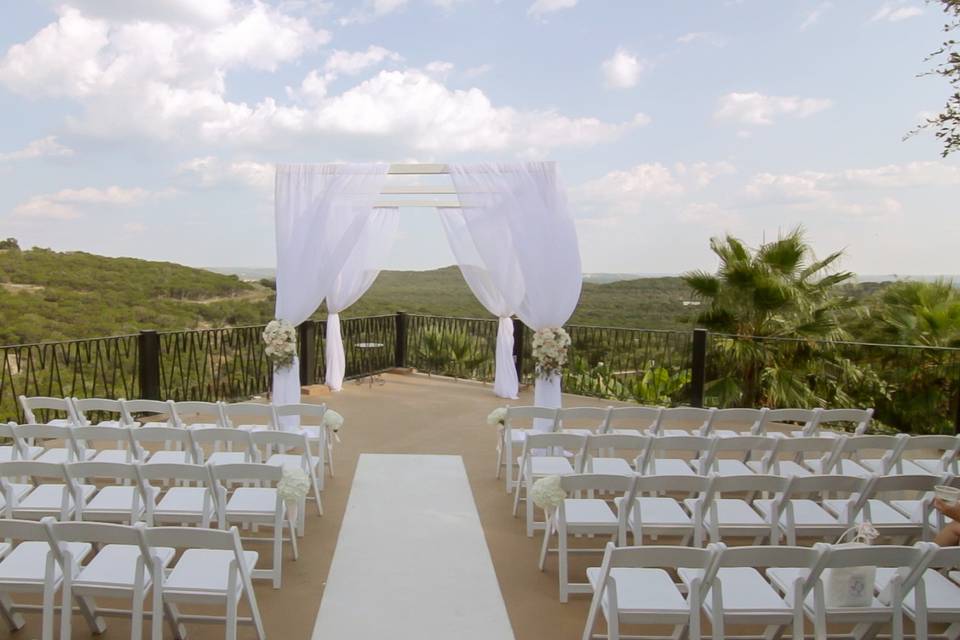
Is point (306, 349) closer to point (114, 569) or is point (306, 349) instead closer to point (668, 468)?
point (668, 468)

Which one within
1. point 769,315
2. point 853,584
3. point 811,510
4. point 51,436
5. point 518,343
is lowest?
point 811,510

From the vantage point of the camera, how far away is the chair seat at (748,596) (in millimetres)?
2623

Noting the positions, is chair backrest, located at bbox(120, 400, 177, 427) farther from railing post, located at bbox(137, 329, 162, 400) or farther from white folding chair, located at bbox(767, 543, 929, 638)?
white folding chair, located at bbox(767, 543, 929, 638)

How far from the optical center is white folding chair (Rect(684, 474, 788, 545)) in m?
3.28

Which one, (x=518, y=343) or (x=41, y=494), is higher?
(x=518, y=343)

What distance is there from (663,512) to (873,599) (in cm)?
111

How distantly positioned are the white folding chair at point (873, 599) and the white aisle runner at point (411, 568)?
1.32 meters

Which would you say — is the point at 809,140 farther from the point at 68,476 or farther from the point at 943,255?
the point at 68,476

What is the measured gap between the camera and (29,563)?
2.86 meters

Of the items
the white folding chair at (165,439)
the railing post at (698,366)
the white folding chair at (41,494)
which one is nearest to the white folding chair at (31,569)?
the white folding chair at (41,494)

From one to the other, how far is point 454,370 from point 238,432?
249 inches

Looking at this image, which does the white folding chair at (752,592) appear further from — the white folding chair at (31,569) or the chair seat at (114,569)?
the white folding chair at (31,569)

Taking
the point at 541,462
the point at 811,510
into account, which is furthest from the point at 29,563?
the point at 811,510

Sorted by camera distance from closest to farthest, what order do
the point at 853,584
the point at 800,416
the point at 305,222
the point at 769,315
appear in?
the point at 853,584 < the point at 800,416 < the point at 305,222 < the point at 769,315
